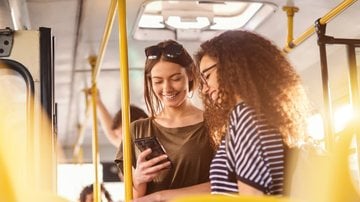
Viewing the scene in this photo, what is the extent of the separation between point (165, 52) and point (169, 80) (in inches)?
3.8

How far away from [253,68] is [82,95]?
3.19 m

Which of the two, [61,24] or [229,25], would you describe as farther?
[61,24]

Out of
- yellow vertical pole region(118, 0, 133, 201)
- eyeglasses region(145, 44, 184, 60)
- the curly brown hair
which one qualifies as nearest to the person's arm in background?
yellow vertical pole region(118, 0, 133, 201)

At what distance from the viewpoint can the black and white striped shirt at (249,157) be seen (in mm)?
1671

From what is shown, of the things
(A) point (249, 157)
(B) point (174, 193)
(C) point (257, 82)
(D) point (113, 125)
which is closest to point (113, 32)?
(D) point (113, 125)

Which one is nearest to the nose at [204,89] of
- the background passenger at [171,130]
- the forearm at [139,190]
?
the background passenger at [171,130]

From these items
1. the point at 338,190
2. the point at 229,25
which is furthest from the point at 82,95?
the point at 338,190

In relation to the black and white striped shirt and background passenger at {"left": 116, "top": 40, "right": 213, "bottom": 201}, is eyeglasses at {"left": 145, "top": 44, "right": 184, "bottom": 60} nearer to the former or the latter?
background passenger at {"left": 116, "top": 40, "right": 213, "bottom": 201}

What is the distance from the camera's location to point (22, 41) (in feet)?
7.16

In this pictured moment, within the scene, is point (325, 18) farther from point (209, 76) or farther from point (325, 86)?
point (209, 76)

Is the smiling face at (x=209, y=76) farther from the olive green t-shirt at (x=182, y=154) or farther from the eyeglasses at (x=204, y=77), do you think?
the olive green t-shirt at (x=182, y=154)

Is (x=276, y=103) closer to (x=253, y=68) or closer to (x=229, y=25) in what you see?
(x=253, y=68)

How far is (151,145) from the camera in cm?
216

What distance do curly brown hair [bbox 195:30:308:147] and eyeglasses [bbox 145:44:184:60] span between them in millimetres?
246
